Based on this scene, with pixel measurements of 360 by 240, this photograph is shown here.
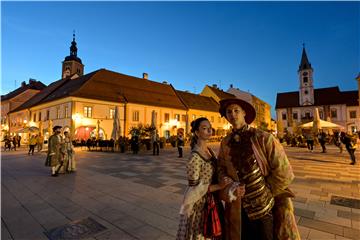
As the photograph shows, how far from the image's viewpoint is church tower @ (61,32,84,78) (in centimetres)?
5204

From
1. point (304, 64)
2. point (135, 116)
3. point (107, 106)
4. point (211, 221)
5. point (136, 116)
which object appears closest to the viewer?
point (211, 221)

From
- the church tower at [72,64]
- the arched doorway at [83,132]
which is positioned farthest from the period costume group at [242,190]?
the church tower at [72,64]

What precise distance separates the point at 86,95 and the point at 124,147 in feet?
38.3

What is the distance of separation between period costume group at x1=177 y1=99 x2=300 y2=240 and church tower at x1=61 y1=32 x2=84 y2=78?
191 ft

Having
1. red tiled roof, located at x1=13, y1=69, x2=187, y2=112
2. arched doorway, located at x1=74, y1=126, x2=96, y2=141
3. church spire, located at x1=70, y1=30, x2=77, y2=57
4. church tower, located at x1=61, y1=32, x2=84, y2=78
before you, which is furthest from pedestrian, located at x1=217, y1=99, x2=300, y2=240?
church spire, located at x1=70, y1=30, x2=77, y2=57

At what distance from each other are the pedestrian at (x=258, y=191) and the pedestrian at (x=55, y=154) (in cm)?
770

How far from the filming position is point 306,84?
5119cm

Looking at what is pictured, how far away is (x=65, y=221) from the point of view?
3.52 m

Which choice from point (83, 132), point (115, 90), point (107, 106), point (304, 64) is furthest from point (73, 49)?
point (304, 64)

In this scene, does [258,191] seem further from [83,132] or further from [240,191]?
[83,132]

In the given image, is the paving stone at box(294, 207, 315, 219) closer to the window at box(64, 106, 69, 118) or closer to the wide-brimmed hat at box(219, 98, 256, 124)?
the wide-brimmed hat at box(219, 98, 256, 124)

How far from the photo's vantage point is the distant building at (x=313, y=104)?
44544 mm

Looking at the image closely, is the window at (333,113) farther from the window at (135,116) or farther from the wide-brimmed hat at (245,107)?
the wide-brimmed hat at (245,107)

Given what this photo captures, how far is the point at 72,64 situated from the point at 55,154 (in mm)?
53031
